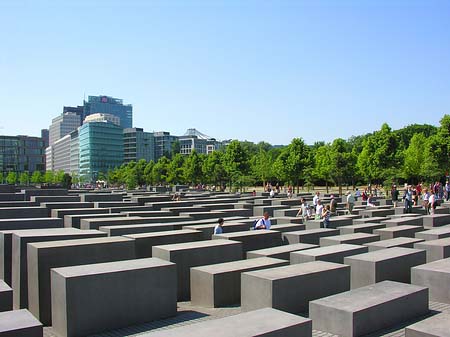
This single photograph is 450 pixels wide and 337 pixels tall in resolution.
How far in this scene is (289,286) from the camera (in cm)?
819

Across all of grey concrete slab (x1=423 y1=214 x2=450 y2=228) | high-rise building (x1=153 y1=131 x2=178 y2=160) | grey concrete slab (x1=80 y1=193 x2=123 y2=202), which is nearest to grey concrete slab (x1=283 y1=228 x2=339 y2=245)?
grey concrete slab (x1=423 y1=214 x2=450 y2=228)

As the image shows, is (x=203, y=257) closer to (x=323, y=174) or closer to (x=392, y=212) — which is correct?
(x=392, y=212)

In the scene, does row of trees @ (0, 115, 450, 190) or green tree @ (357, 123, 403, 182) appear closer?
row of trees @ (0, 115, 450, 190)

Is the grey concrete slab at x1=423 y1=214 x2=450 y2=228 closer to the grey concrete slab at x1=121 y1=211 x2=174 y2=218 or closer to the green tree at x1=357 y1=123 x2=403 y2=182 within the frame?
the grey concrete slab at x1=121 y1=211 x2=174 y2=218

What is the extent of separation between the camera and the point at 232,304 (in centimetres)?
927

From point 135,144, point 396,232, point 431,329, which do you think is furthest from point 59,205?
point 135,144

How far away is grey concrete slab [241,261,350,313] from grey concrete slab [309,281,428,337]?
32.3 inches

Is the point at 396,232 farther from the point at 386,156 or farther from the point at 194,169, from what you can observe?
the point at 194,169

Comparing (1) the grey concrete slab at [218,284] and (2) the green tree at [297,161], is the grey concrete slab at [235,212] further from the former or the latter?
(2) the green tree at [297,161]

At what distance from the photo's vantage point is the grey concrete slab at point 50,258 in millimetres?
A: 8641

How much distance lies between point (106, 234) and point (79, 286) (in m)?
4.89


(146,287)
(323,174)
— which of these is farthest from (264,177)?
(146,287)

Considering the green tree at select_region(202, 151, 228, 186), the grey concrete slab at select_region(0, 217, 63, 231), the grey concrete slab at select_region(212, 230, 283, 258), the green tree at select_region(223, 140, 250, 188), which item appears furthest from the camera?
the green tree at select_region(202, 151, 228, 186)

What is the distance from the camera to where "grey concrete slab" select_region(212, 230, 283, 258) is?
12.2m
